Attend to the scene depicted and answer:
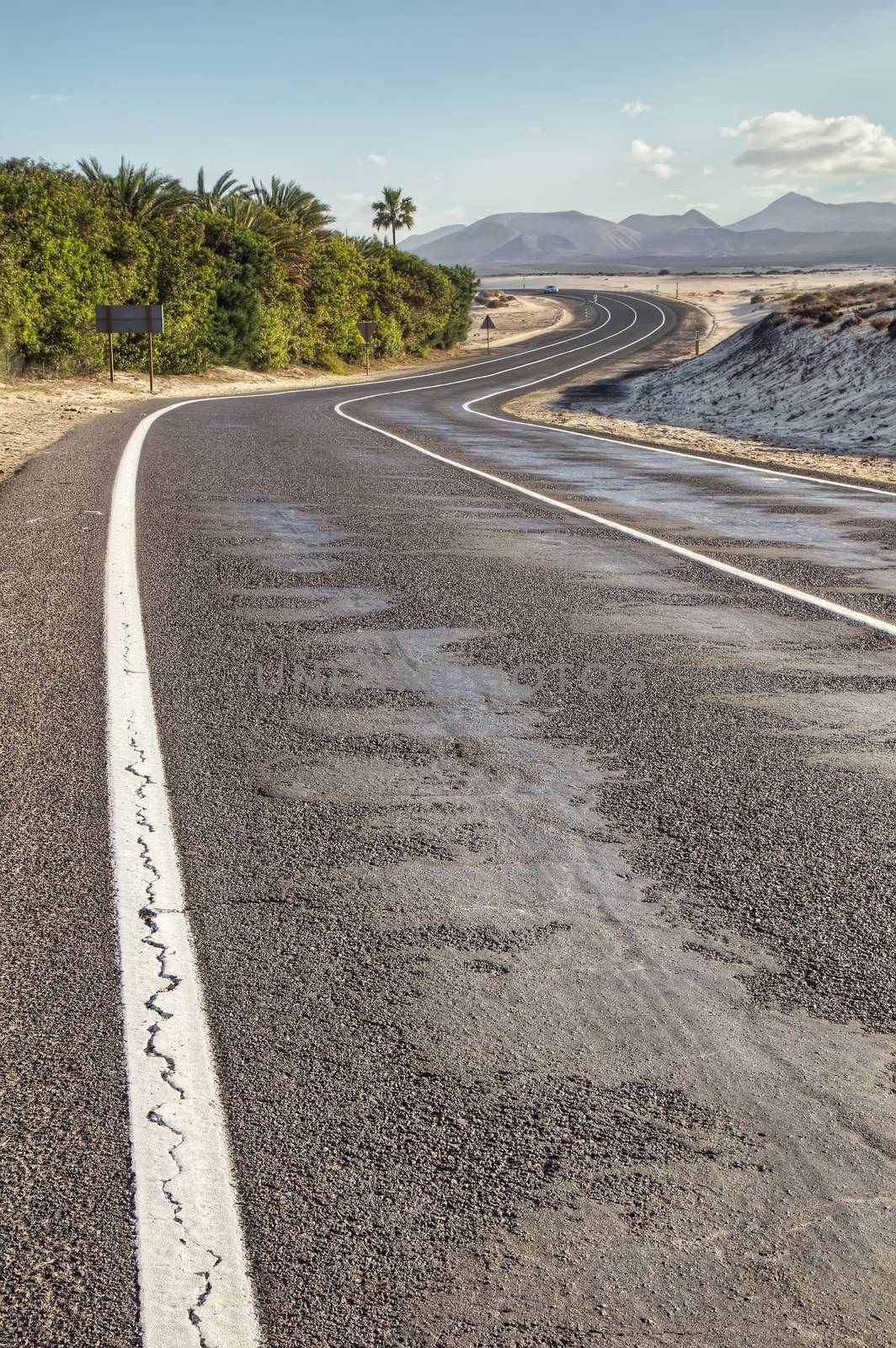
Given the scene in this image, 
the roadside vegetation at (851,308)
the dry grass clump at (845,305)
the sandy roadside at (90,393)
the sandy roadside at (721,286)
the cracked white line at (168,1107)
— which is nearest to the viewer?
the cracked white line at (168,1107)

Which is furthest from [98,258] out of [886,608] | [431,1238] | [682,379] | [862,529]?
[431,1238]

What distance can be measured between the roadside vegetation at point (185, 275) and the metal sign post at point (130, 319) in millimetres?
1364

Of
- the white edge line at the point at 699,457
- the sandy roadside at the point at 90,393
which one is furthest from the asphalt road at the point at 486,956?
the sandy roadside at the point at 90,393

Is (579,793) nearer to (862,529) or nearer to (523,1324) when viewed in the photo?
(523,1324)

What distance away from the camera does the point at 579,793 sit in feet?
16.0

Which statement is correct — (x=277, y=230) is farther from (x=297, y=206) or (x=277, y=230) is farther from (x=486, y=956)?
(x=486, y=956)

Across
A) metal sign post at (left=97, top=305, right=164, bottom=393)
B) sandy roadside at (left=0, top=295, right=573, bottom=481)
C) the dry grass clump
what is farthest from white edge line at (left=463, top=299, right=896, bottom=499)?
the dry grass clump

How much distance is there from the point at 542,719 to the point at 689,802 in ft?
3.84

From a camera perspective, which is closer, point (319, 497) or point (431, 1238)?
point (431, 1238)

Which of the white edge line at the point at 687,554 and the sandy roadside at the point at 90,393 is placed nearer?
the white edge line at the point at 687,554

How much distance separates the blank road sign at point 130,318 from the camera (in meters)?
33.1

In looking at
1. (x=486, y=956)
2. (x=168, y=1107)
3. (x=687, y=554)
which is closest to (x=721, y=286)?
(x=687, y=554)

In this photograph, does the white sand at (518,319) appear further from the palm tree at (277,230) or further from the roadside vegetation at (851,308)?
the roadside vegetation at (851,308)

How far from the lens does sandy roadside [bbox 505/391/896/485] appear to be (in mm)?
20625
